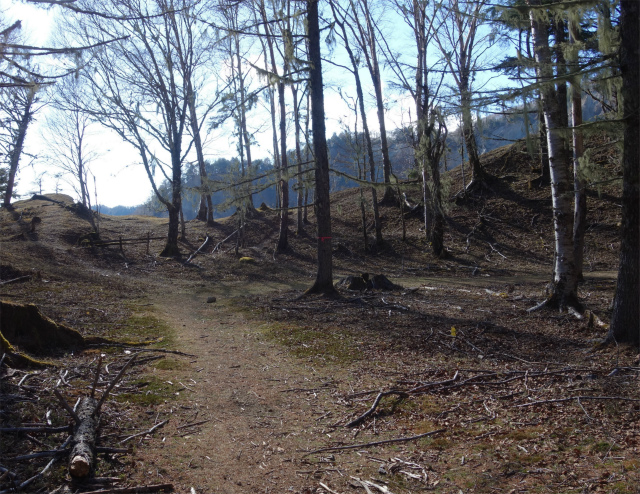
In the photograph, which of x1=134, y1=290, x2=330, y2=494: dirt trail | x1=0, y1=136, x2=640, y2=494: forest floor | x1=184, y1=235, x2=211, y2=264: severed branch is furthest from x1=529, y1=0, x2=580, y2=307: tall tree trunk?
x1=184, y1=235, x2=211, y2=264: severed branch

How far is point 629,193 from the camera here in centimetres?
548

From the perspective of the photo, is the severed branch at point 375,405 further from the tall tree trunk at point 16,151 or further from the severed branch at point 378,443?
the tall tree trunk at point 16,151

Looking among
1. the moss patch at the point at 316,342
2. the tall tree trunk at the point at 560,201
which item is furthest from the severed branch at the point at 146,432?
the tall tree trunk at the point at 560,201

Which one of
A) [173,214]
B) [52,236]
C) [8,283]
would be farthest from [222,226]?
[8,283]

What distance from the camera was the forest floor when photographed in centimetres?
344

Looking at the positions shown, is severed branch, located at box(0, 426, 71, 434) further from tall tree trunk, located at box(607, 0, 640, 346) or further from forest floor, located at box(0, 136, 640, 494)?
tall tree trunk, located at box(607, 0, 640, 346)

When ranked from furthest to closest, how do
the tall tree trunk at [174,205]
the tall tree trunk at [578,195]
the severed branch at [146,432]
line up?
the tall tree trunk at [174,205]
the tall tree trunk at [578,195]
the severed branch at [146,432]

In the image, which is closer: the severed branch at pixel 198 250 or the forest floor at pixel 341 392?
the forest floor at pixel 341 392

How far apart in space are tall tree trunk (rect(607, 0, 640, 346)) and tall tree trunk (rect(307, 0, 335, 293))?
684 cm

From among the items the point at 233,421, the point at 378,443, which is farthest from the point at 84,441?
the point at 378,443

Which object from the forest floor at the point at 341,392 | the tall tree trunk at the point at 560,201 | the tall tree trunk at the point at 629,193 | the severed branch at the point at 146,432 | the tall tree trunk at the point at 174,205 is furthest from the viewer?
the tall tree trunk at the point at 174,205

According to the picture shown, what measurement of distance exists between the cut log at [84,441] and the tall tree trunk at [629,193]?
6272 mm

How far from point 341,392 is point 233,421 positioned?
1421mm

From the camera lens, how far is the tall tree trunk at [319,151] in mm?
11055
